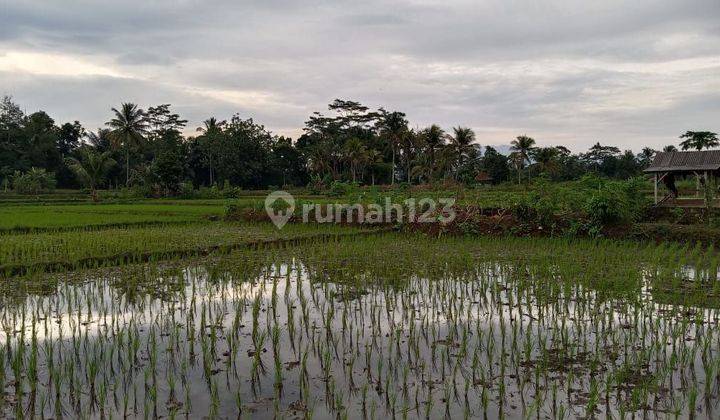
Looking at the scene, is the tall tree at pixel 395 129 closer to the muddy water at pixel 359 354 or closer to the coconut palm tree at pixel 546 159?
the coconut palm tree at pixel 546 159

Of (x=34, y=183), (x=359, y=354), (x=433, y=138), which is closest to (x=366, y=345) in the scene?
(x=359, y=354)

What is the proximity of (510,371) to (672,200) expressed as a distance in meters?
13.3

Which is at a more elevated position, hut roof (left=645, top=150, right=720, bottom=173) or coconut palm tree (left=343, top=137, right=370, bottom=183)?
coconut palm tree (left=343, top=137, right=370, bottom=183)

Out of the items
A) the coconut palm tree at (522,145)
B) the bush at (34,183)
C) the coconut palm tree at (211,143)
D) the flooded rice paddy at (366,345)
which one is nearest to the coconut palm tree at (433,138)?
the coconut palm tree at (522,145)

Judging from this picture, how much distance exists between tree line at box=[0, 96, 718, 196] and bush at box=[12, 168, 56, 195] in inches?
120

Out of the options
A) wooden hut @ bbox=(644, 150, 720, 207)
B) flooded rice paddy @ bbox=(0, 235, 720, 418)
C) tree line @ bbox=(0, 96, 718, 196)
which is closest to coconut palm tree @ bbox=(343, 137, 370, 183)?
tree line @ bbox=(0, 96, 718, 196)

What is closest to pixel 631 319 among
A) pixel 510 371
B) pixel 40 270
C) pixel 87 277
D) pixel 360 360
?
pixel 510 371

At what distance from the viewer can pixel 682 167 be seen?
50.1 feet

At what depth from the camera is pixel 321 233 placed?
41.8 feet

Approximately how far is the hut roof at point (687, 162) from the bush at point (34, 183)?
96.6 feet

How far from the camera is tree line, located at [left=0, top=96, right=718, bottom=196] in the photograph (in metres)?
35.8

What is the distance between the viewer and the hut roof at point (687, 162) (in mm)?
14969

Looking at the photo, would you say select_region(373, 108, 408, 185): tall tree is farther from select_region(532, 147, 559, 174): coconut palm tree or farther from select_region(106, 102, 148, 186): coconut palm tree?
select_region(106, 102, 148, 186): coconut palm tree

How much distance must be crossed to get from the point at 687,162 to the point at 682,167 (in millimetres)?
373
